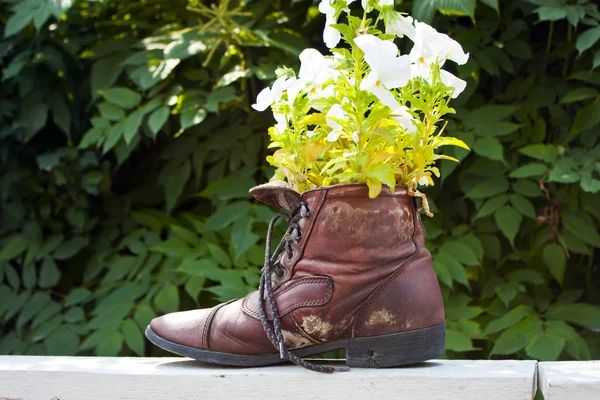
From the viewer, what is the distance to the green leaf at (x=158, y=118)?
1.78 metres

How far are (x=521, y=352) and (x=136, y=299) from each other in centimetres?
106

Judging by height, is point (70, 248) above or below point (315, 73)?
below

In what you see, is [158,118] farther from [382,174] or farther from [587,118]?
[587,118]

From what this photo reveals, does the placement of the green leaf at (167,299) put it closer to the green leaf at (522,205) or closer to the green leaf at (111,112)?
the green leaf at (111,112)

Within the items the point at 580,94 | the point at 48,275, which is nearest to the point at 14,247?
the point at 48,275

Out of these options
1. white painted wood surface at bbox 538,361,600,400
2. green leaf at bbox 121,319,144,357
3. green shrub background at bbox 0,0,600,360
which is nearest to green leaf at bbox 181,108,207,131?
green shrub background at bbox 0,0,600,360

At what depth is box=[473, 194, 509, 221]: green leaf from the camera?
5.73 feet

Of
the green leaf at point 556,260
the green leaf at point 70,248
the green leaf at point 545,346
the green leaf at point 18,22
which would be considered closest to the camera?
the green leaf at point 545,346

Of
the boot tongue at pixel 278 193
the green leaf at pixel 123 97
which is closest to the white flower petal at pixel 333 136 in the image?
the boot tongue at pixel 278 193

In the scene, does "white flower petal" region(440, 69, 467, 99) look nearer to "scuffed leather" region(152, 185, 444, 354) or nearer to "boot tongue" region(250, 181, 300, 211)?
"scuffed leather" region(152, 185, 444, 354)

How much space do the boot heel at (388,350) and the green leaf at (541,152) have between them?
879mm

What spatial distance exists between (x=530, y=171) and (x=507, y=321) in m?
0.38

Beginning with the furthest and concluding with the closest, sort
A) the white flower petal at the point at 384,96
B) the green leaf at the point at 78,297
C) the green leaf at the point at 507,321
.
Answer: the green leaf at the point at 78,297
the green leaf at the point at 507,321
the white flower petal at the point at 384,96

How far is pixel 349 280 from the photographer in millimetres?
998
